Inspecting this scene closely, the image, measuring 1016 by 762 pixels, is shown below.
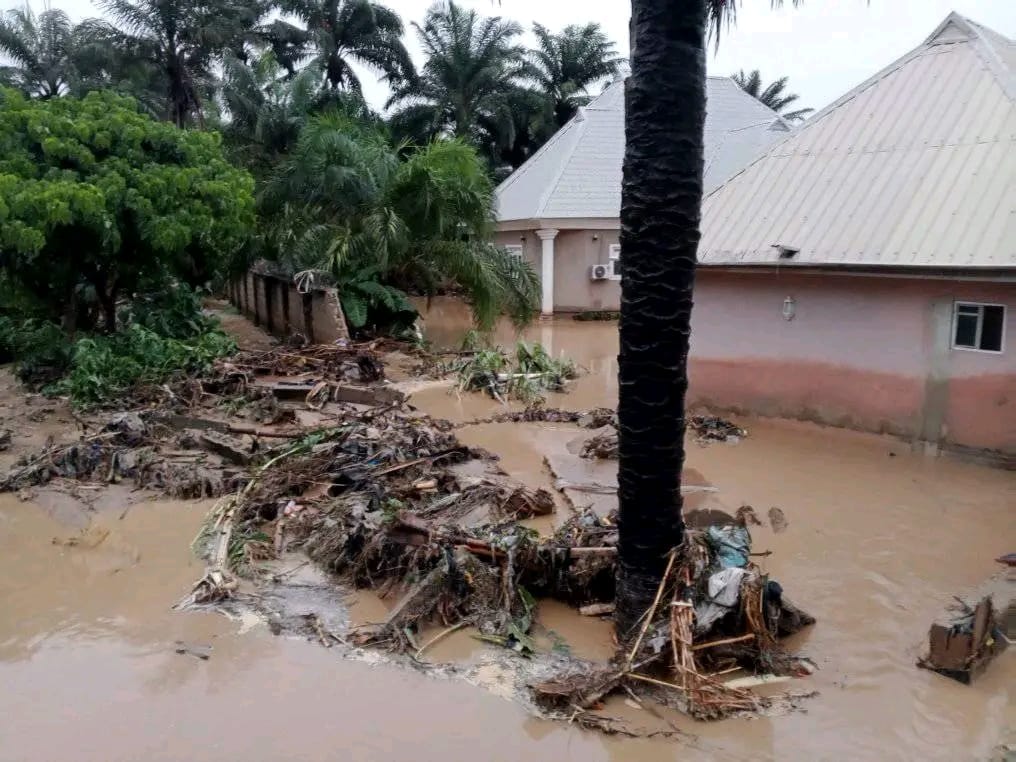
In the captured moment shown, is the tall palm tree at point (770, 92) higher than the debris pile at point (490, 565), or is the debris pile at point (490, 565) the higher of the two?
the tall palm tree at point (770, 92)

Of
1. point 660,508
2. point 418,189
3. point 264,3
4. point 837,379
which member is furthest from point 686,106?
point 264,3

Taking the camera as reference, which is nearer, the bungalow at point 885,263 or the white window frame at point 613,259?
the bungalow at point 885,263

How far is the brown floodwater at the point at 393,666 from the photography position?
15.1ft

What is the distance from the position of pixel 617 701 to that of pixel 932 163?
334 inches

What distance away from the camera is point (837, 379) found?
10.6 m

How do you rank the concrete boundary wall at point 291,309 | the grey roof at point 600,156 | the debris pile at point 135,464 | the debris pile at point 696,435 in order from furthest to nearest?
the grey roof at point 600,156 → the concrete boundary wall at point 291,309 → the debris pile at point 696,435 → the debris pile at point 135,464

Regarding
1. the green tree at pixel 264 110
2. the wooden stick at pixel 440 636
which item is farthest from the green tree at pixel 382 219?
the wooden stick at pixel 440 636

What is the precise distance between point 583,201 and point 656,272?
1854cm

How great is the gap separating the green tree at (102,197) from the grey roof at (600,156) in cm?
1034

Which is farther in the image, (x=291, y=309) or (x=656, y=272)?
(x=291, y=309)

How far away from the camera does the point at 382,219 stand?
16938 mm

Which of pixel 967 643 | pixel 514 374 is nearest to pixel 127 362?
pixel 514 374

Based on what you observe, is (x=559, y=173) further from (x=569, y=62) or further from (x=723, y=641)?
(x=723, y=641)

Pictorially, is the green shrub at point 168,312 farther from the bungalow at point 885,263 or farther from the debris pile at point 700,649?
the debris pile at point 700,649
